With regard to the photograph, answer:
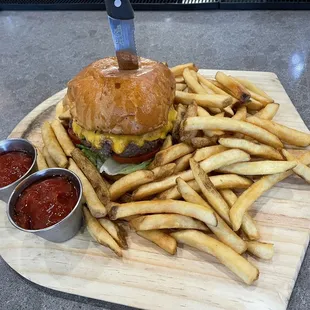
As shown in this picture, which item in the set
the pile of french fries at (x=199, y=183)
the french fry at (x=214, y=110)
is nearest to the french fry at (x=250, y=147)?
the pile of french fries at (x=199, y=183)

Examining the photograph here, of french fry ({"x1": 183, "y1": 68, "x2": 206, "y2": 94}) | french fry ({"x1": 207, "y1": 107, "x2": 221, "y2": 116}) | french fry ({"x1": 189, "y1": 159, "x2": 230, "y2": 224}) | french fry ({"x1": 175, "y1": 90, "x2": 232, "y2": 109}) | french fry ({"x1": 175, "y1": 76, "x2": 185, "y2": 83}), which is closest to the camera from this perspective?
french fry ({"x1": 189, "y1": 159, "x2": 230, "y2": 224})

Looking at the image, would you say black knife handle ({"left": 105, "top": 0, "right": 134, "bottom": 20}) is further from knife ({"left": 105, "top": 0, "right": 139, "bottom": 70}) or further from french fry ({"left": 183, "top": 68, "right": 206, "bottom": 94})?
french fry ({"left": 183, "top": 68, "right": 206, "bottom": 94})

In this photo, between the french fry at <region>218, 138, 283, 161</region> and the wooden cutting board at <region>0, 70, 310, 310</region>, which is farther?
the french fry at <region>218, 138, 283, 161</region>

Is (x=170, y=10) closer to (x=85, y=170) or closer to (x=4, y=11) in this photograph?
(x=4, y=11)

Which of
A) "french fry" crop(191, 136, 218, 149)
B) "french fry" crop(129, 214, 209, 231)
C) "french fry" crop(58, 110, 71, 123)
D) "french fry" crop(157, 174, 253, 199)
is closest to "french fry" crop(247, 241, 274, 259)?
"french fry" crop(129, 214, 209, 231)

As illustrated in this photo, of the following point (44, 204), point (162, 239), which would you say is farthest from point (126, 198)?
point (44, 204)

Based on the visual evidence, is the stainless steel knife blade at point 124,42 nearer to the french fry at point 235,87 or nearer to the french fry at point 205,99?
the french fry at point 205,99

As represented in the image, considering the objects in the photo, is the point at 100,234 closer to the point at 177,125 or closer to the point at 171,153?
the point at 171,153
